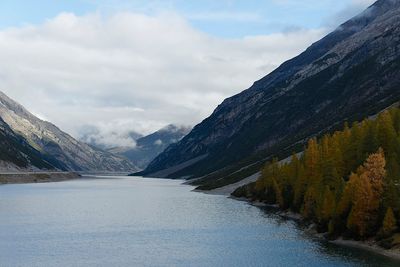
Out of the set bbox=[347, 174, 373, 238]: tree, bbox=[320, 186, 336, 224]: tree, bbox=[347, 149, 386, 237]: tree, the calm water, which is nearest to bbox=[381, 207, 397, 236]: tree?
bbox=[347, 149, 386, 237]: tree

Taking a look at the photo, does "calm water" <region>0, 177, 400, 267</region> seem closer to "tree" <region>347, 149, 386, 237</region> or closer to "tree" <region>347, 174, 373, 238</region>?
"tree" <region>347, 174, 373, 238</region>

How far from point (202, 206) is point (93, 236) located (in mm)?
69420

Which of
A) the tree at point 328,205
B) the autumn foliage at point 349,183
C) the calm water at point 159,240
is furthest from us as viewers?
the tree at point 328,205

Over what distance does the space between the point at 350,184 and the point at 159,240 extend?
36994 millimetres

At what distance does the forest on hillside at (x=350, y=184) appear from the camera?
94438 millimetres

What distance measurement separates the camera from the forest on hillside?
310 ft

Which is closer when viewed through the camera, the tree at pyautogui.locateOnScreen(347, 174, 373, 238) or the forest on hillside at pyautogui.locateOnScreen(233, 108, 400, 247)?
the tree at pyautogui.locateOnScreen(347, 174, 373, 238)

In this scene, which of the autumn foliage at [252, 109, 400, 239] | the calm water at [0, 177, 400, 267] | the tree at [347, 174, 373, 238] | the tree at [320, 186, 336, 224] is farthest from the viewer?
the tree at [320, 186, 336, 224]

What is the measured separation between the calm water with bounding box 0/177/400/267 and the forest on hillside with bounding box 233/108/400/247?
576 cm

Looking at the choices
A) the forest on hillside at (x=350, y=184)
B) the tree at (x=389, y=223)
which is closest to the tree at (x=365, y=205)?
the forest on hillside at (x=350, y=184)

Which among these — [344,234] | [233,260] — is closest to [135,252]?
[233,260]

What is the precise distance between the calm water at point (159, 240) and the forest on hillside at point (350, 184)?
5.76 m

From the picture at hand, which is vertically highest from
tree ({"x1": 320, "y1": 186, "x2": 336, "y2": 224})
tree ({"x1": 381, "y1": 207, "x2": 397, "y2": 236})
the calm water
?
tree ({"x1": 320, "y1": 186, "x2": 336, "y2": 224})

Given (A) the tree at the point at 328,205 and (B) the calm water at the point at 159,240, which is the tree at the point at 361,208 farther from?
(A) the tree at the point at 328,205
